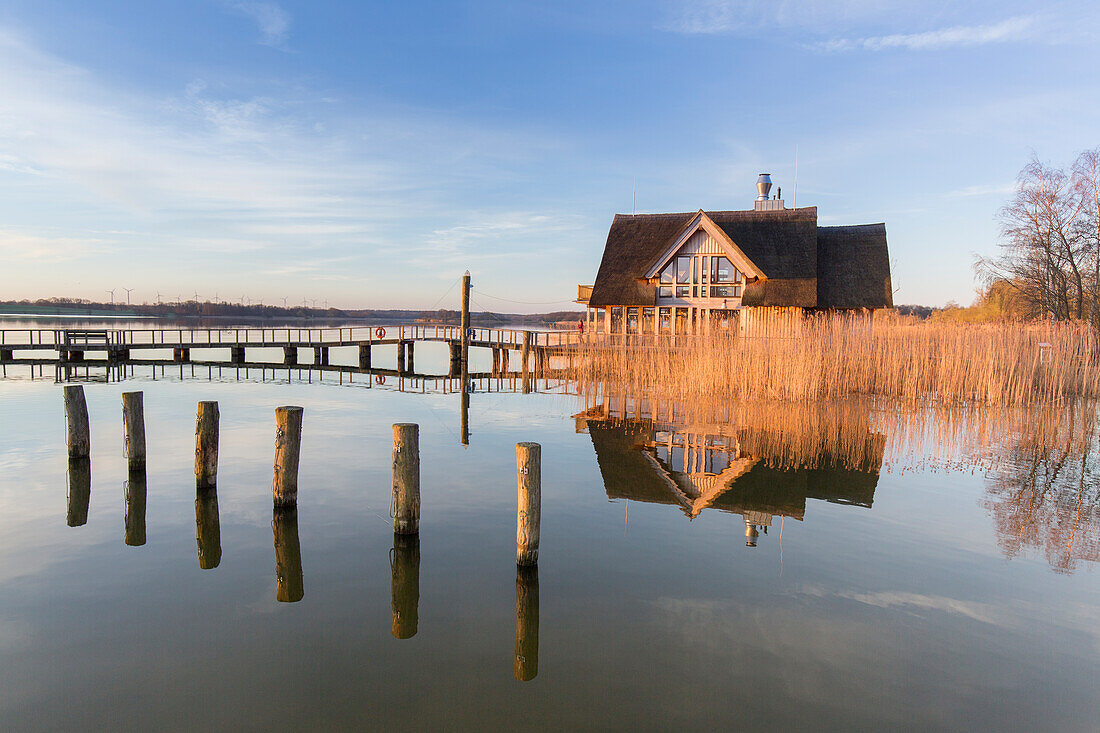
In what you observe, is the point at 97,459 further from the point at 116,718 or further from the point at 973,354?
the point at 973,354

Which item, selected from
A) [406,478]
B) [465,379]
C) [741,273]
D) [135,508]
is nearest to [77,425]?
[135,508]

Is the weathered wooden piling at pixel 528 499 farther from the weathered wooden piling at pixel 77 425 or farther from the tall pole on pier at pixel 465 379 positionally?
the weathered wooden piling at pixel 77 425

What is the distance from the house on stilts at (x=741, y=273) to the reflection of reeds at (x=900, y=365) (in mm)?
8245

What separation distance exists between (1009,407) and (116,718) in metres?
18.6

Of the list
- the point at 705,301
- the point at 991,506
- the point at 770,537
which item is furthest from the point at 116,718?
the point at 705,301

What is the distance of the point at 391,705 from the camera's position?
4.77 m

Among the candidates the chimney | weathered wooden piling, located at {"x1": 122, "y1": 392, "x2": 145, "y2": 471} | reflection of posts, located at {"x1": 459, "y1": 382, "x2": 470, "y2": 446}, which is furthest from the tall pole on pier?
the chimney

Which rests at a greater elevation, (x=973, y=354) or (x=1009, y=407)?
(x=973, y=354)

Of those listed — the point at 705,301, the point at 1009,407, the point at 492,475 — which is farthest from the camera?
the point at 705,301

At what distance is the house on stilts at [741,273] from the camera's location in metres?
29.4

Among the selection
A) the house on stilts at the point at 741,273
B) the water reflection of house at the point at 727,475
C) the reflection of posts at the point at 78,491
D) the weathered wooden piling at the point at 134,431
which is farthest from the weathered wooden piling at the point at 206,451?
the house on stilts at the point at 741,273

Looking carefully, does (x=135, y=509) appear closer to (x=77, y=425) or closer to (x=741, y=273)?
(x=77, y=425)

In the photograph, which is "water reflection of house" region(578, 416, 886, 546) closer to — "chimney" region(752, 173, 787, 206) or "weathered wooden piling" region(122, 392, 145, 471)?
"weathered wooden piling" region(122, 392, 145, 471)

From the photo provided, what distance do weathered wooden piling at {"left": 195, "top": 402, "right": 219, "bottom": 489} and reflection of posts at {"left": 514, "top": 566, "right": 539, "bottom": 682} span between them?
5480 millimetres
